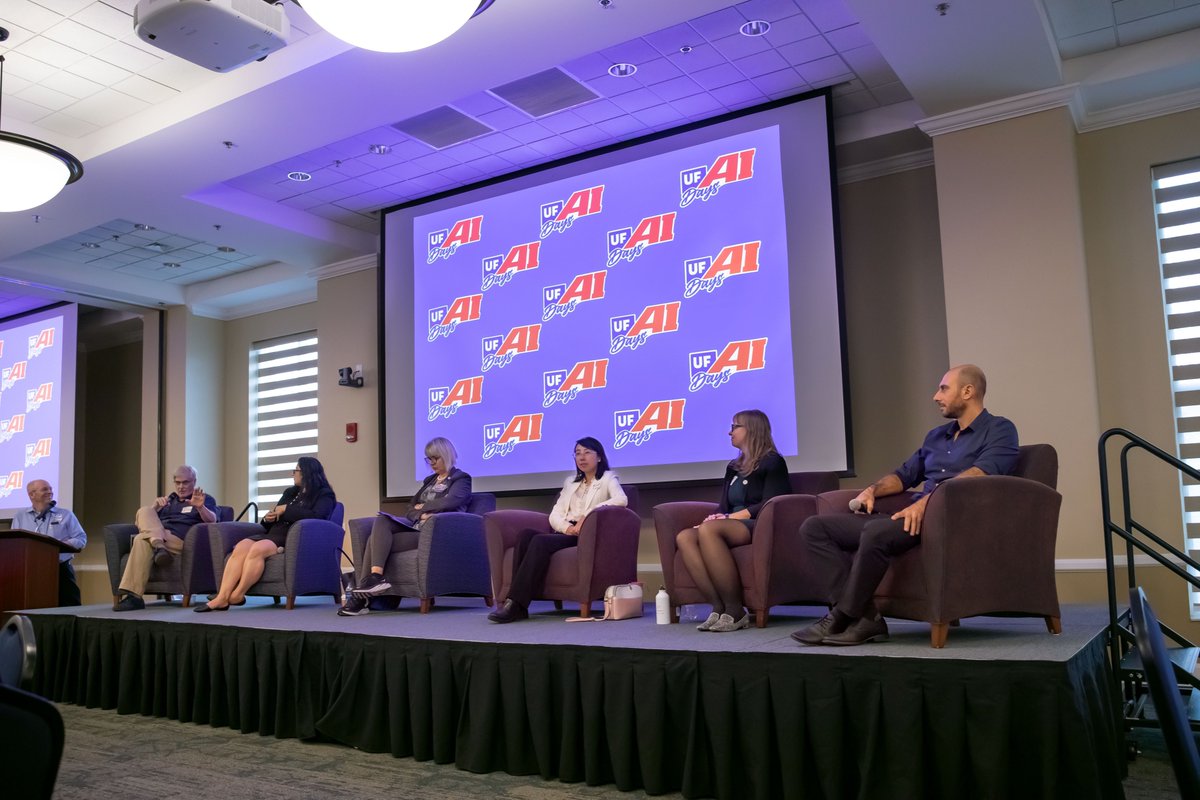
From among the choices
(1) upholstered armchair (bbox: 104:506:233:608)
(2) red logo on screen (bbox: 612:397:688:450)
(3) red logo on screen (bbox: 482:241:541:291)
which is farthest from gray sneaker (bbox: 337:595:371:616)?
(3) red logo on screen (bbox: 482:241:541:291)

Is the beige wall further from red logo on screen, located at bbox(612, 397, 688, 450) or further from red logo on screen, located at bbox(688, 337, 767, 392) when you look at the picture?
red logo on screen, located at bbox(612, 397, 688, 450)

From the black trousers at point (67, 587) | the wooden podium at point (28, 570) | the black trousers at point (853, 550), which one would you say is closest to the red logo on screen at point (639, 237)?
the black trousers at point (853, 550)

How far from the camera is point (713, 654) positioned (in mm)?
2984

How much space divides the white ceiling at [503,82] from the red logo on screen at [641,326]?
1.25 meters

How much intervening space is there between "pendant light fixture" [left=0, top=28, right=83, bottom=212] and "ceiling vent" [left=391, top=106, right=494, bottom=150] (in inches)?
73.8

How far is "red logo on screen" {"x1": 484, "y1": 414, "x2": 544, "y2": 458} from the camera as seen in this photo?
6.51m

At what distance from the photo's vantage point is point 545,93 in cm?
566

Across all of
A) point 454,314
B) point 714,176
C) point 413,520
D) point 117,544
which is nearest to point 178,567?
point 117,544

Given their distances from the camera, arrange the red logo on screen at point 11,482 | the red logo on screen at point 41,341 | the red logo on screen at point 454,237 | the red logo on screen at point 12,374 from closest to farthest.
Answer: the red logo on screen at point 454,237
the red logo on screen at point 41,341
the red logo on screen at point 11,482
the red logo on screen at point 12,374

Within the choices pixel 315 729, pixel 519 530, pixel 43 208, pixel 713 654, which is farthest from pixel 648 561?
pixel 43 208

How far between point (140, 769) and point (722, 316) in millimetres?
3857

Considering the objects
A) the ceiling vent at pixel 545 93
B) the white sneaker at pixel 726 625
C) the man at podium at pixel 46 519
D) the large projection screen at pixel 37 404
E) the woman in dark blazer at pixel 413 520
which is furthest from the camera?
the large projection screen at pixel 37 404

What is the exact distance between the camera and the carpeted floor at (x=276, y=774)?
10.0 ft

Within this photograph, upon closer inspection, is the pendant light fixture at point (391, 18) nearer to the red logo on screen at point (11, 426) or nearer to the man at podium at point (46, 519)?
the man at podium at point (46, 519)
